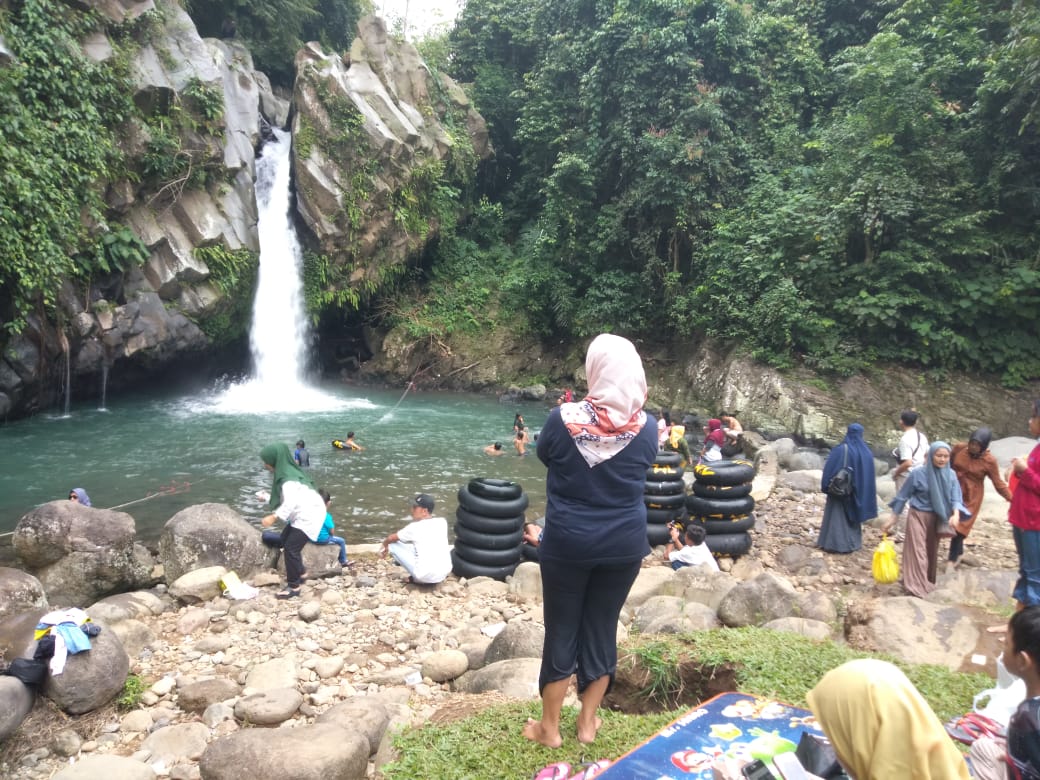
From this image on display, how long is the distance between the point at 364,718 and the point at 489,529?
3989mm

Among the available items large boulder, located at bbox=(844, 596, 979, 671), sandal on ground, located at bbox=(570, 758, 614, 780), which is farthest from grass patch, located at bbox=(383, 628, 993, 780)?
large boulder, located at bbox=(844, 596, 979, 671)

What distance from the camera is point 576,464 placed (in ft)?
9.66

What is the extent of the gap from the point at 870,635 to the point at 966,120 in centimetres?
1795

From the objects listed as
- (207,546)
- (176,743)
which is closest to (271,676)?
(176,743)

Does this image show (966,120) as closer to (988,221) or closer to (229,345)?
(988,221)

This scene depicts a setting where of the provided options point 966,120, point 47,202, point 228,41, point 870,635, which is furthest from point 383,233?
point 870,635

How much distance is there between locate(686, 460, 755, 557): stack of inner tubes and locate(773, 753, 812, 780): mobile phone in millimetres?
6472

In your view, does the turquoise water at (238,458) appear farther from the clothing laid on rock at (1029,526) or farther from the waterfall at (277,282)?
the clothing laid on rock at (1029,526)

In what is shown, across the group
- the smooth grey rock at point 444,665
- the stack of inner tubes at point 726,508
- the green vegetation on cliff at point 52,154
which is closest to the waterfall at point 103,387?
the green vegetation on cliff at point 52,154

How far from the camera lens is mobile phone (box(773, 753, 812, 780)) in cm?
219

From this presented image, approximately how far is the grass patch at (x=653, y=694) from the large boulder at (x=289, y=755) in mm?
298

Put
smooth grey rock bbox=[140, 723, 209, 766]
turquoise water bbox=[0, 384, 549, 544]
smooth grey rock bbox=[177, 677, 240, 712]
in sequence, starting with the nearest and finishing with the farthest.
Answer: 1. smooth grey rock bbox=[140, 723, 209, 766]
2. smooth grey rock bbox=[177, 677, 240, 712]
3. turquoise water bbox=[0, 384, 549, 544]

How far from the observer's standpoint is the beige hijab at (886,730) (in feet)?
5.98

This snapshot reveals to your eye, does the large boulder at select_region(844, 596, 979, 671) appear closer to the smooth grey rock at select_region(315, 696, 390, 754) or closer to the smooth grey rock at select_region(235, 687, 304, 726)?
the smooth grey rock at select_region(315, 696, 390, 754)
